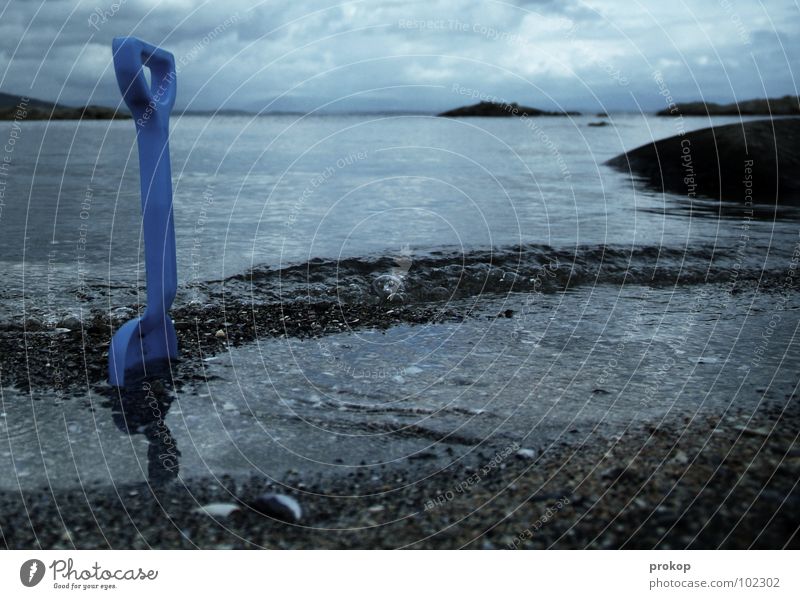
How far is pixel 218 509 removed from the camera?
3.31m

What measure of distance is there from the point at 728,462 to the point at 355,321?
3.42 meters

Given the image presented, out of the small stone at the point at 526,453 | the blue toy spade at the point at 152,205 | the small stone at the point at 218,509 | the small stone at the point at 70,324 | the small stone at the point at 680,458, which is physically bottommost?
the small stone at the point at 218,509

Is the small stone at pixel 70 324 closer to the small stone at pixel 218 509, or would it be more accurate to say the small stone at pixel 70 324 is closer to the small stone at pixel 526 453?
the small stone at pixel 218 509

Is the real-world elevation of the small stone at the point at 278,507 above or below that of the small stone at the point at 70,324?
below

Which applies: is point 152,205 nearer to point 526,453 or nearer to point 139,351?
point 139,351

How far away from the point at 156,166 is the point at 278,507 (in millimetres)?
2286

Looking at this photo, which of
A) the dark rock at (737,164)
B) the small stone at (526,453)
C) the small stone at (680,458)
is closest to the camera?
the small stone at (680,458)

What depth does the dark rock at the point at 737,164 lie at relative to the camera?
15172mm

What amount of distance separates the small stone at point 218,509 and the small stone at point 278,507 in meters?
0.09

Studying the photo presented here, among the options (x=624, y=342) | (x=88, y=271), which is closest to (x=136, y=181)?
(x=88, y=271)

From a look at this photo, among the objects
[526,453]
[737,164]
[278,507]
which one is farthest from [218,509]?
[737,164]

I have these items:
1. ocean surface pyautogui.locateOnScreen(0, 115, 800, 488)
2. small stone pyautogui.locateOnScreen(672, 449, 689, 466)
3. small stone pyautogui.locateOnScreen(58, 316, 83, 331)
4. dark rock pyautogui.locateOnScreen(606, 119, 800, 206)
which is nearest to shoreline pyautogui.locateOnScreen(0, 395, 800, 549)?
small stone pyautogui.locateOnScreen(672, 449, 689, 466)

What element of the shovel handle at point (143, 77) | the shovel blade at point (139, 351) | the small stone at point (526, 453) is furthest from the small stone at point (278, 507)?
the shovel handle at point (143, 77)
